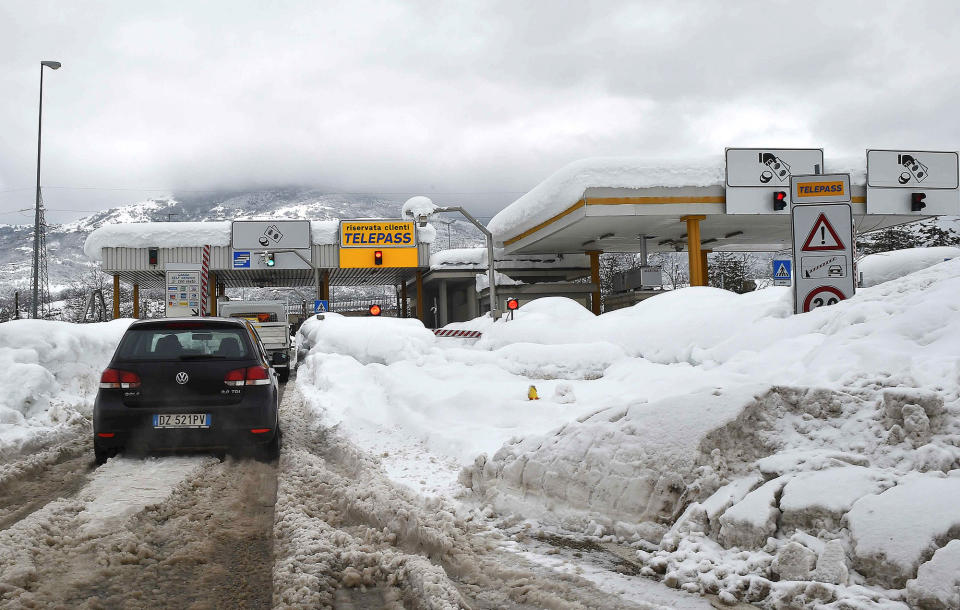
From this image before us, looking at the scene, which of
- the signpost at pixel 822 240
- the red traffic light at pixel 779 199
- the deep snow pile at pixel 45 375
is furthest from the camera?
the red traffic light at pixel 779 199

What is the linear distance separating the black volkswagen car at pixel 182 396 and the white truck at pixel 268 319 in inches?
442

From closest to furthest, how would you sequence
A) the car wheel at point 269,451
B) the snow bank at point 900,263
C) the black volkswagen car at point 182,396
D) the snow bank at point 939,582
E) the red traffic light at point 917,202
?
the snow bank at point 939,582 < the black volkswagen car at point 182,396 < the car wheel at point 269,451 < the snow bank at point 900,263 < the red traffic light at point 917,202

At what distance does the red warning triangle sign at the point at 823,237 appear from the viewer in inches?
430

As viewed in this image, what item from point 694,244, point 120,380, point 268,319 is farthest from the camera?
point 694,244

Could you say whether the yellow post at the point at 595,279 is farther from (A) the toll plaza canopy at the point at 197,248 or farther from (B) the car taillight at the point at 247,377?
(B) the car taillight at the point at 247,377

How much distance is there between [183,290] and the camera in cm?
2409

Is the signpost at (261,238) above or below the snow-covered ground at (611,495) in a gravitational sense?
above

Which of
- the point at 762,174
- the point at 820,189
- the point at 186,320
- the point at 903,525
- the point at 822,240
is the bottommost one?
the point at 903,525

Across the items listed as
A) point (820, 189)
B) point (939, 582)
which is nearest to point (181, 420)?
point (939, 582)

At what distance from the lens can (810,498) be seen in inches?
156

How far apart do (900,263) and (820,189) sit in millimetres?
8133

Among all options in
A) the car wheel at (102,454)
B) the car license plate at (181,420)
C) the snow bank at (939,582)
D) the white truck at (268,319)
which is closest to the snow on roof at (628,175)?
the white truck at (268,319)

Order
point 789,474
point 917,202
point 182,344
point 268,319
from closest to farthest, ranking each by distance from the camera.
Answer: point 789,474 < point 182,344 < point 268,319 < point 917,202

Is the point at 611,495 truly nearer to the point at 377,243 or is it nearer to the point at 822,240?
the point at 822,240
